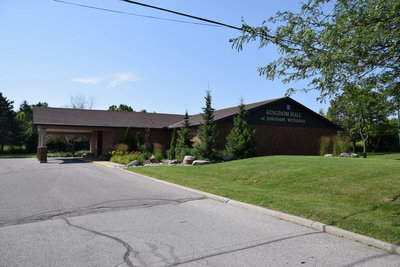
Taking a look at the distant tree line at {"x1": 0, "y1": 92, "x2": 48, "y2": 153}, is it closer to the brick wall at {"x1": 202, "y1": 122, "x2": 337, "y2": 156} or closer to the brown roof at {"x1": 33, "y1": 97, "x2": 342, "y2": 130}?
the brown roof at {"x1": 33, "y1": 97, "x2": 342, "y2": 130}

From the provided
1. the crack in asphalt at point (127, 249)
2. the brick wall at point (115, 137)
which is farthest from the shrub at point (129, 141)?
the crack in asphalt at point (127, 249)

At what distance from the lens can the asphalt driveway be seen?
4.22 meters

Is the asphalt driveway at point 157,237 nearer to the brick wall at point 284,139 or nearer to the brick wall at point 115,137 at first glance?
the brick wall at point 284,139

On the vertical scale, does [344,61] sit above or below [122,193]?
above

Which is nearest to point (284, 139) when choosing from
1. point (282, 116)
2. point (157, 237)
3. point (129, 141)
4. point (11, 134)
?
point (282, 116)

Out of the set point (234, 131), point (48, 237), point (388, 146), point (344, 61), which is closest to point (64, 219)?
point (48, 237)

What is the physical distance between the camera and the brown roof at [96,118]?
28.2 metres

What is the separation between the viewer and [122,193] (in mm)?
9586

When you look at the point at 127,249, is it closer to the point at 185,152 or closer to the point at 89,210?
the point at 89,210

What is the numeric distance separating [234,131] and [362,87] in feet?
45.1

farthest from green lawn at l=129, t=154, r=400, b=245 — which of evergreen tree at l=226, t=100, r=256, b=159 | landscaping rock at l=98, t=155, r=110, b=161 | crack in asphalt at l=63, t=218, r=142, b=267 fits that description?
landscaping rock at l=98, t=155, r=110, b=161

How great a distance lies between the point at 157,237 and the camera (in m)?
5.18

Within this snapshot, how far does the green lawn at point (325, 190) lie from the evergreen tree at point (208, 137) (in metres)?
6.12

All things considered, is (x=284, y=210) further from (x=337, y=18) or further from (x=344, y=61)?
(x=337, y=18)
